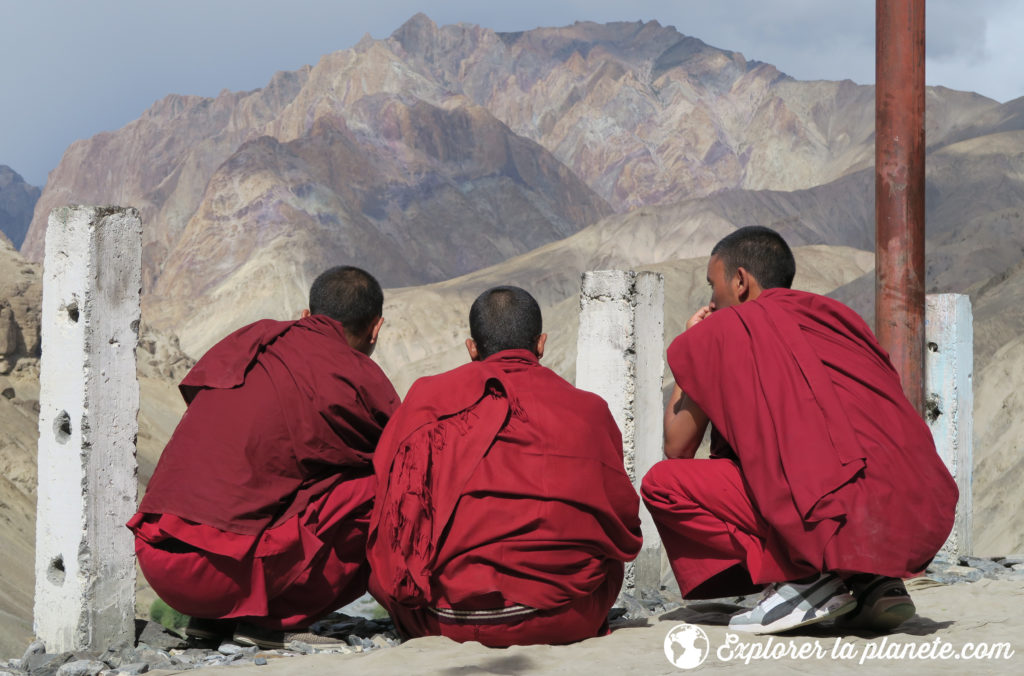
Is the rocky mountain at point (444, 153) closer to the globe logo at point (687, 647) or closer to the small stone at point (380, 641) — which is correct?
the small stone at point (380, 641)

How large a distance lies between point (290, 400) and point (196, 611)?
0.85m

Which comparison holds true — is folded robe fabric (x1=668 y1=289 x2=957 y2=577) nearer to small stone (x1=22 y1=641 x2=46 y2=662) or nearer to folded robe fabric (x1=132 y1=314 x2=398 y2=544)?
folded robe fabric (x1=132 y1=314 x2=398 y2=544)

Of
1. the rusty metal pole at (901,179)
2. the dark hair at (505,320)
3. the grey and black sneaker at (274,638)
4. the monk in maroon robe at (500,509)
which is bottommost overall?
the grey and black sneaker at (274,638)

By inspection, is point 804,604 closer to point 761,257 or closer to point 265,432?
point 761,257

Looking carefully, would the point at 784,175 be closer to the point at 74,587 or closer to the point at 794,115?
the point at 794,115

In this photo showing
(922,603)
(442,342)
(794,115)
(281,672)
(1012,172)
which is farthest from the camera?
(794,115)

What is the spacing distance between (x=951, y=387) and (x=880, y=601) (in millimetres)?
3126

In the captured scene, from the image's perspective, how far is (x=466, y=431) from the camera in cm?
371

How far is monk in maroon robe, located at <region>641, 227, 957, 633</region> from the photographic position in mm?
3445

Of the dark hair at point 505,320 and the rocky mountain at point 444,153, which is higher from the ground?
the rocky mountain at point 444,153

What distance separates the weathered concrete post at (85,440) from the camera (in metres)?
4.25

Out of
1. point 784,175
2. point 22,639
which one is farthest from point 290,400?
point 784,175

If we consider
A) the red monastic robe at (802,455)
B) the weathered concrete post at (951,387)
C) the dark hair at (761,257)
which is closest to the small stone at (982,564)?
the weathered concrete post at (951,387)

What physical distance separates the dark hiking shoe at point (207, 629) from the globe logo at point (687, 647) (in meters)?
1.72
